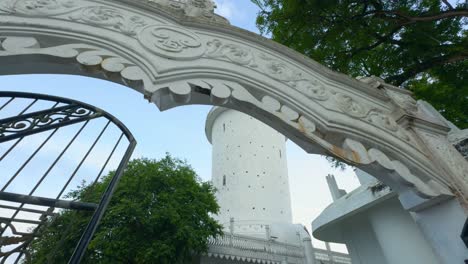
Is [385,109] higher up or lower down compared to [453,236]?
higher up

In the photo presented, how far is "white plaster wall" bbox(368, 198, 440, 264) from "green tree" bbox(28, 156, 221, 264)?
27.0 ft

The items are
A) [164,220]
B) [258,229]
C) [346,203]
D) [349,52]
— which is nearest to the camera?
[346,203]

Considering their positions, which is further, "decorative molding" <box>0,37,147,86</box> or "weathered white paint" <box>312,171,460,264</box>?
"weathered white paint" <box>312,171,460,264</box>

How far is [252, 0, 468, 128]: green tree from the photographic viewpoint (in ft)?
15.3

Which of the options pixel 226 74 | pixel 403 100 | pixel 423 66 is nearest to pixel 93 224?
pixel 226 74

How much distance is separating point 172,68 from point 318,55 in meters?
4.44

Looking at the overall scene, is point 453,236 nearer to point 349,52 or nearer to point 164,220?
point 349,52

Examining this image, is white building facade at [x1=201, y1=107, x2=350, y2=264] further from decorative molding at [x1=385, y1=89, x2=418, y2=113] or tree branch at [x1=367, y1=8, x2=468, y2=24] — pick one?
decorative molding at [x1=385, y1=89, x2=418, y2=113]

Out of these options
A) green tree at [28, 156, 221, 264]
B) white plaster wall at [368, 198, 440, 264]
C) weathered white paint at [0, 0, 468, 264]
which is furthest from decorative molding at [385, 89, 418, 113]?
green tree at [28, 156, 221, 264]

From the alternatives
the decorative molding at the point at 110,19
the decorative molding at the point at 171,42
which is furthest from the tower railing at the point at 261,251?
the decorative molding at the point at 110,19

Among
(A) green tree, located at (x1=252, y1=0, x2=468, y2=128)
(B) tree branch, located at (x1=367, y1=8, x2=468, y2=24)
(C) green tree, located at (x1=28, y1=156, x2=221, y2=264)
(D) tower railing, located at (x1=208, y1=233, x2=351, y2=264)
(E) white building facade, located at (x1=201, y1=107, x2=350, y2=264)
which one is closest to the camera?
(B) tree branch, located at (x1=367, y1=8, x2=468, y2=24)

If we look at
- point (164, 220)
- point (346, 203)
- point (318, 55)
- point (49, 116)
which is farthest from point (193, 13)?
point (164, 220)

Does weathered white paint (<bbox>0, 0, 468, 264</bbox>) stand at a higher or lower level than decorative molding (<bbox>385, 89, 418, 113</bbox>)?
lower

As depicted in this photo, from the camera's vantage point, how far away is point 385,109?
2.44 m
